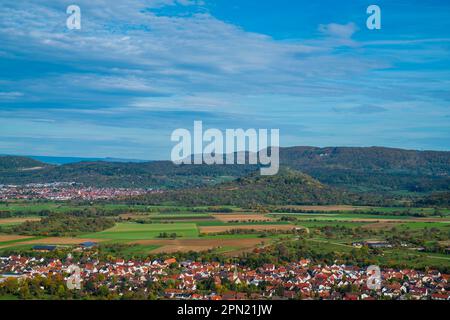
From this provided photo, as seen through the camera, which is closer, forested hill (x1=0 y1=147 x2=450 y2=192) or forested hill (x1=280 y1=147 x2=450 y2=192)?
forested hill (x1=280 y1=147 x2=450 y2=192)

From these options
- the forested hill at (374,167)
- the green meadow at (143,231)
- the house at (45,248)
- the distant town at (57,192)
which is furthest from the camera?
the forested hill at (374,167)

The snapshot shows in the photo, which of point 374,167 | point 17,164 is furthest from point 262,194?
point 17,164

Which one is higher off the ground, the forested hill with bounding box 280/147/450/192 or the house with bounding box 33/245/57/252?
the forested hill with bounding box 280/147/450/192

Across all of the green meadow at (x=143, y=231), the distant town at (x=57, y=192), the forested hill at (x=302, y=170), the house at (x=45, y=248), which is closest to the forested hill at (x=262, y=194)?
the distant town at (x=57, y=192)

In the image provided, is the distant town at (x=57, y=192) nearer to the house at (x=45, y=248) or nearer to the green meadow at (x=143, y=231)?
the green meadow at (x=143, y=231)

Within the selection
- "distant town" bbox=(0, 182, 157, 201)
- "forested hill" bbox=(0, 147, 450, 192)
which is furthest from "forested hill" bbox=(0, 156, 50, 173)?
"distant town" bbox=(0, 182, 157, 201)

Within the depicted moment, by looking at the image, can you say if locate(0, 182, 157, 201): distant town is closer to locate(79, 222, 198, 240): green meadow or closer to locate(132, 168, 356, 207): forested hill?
locate(132, 168, 356, 207): forested hill
